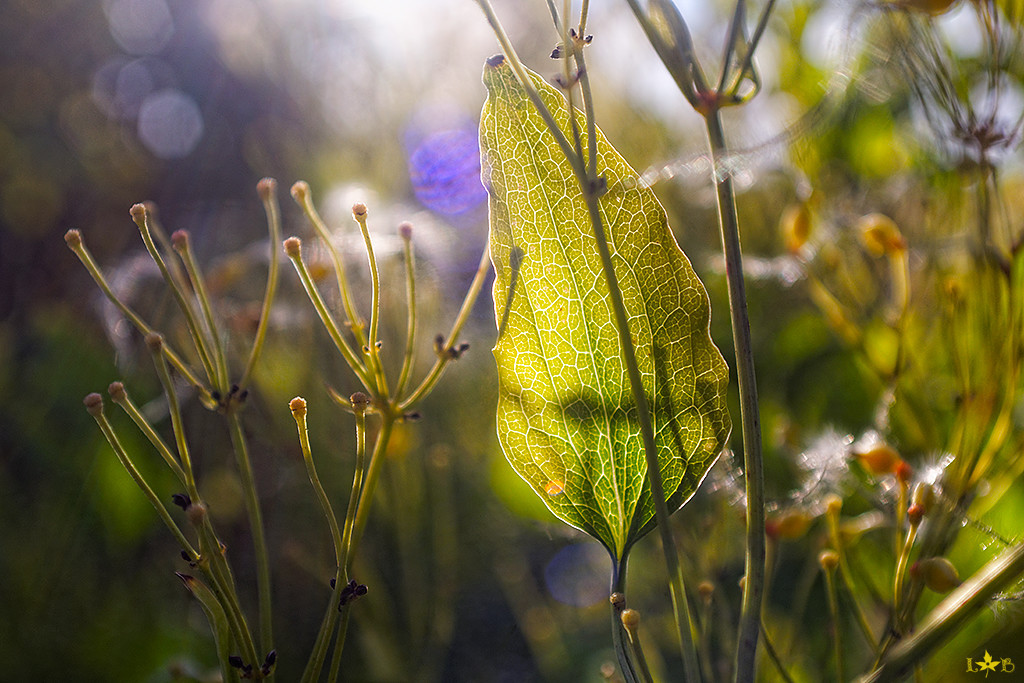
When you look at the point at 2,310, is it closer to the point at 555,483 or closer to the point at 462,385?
the point at 462,385

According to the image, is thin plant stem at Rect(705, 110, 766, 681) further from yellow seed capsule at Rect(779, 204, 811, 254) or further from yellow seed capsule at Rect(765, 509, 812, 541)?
yellow seed capsule at Rect(779, 204, 811, 254)

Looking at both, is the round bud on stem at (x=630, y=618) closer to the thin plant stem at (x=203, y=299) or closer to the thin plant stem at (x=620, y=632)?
the thin plant stem at (x=620, y=632)

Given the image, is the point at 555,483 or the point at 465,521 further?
the point at 465,521

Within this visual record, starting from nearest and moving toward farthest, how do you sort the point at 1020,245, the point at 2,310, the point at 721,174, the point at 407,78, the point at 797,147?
the point at 721,174
the point at 1020,245
the point at 797,147
the point at 407,78
the point at 2,310

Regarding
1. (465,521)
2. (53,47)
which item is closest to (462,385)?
(465,521)
